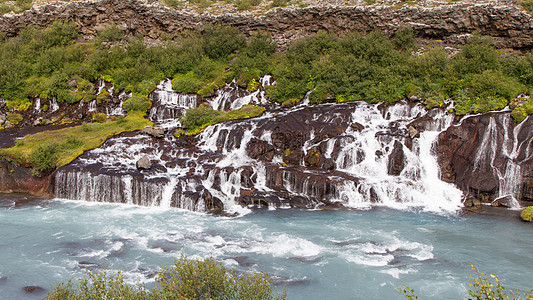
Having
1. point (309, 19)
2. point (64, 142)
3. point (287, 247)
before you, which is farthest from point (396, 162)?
point (64, 142)

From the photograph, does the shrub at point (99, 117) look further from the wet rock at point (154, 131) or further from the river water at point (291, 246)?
the river water at point (291, 246)

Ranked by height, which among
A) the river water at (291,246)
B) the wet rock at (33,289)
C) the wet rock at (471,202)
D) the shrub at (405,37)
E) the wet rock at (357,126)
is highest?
the shrub at (405,37)

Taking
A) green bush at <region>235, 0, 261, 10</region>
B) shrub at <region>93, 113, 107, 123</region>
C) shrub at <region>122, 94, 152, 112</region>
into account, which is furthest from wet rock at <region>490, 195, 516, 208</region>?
green bush at <region>235, 0, 261, 10</region>

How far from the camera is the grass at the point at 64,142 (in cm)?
2453

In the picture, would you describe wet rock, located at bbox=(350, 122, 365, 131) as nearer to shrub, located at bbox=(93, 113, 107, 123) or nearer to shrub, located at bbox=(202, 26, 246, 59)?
shrub, located at bbox=(202, 26, 246, 59)

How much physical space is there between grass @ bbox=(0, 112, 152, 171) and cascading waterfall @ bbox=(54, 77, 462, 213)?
102cm

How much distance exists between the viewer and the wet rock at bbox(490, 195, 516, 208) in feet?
70.9

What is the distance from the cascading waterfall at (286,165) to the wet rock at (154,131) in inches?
16.5

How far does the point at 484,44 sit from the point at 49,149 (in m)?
32.7

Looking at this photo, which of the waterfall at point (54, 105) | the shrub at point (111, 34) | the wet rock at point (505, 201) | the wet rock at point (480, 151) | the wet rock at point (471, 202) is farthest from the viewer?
the shrub at point (111, 34)

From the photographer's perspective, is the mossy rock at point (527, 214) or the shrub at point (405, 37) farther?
the shrub at point (405, 37)

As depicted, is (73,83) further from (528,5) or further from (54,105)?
(528,5)

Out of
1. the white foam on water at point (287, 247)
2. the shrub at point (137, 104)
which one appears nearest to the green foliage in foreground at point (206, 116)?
the shrub at point (137, 104)

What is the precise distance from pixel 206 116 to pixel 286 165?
8.21 m
